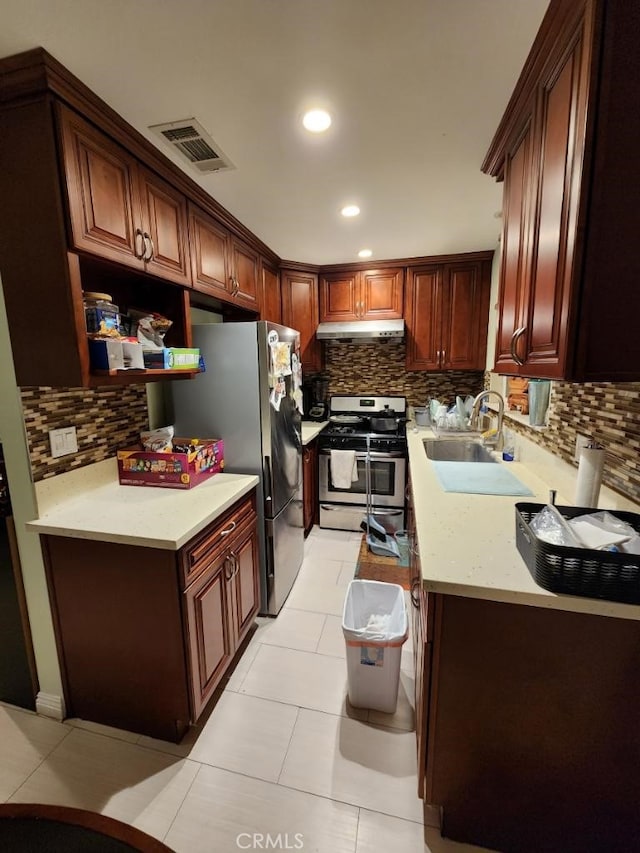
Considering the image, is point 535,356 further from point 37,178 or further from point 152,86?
point 37,178

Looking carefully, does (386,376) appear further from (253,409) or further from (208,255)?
(208,255)

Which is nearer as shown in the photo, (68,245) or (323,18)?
(323,18)

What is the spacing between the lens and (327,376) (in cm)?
369

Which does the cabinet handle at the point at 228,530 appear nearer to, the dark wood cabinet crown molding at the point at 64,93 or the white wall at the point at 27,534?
the white wall at the point at 27,534

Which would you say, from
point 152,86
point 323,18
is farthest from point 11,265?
point 323,18

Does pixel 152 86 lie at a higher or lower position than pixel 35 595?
higher

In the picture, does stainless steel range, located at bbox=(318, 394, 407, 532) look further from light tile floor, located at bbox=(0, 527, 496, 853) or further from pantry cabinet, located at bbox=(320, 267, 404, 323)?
light tile floor, located at bbox=(0, 527, 496, 853)

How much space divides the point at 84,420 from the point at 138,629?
2.94ft

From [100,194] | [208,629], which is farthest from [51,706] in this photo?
[100,194]

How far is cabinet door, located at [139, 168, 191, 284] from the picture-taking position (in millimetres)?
1472

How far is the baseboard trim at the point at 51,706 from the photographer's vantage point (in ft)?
4.80

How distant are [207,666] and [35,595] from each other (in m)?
0.75

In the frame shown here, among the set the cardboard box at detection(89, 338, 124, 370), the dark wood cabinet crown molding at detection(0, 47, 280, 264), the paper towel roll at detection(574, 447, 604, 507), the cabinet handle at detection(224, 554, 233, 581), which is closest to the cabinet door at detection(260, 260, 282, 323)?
the dark wood cabinet crown molding at detection(0, 47, 280, 264)


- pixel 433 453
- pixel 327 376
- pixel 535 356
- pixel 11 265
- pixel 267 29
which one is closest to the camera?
pixel 267 29
